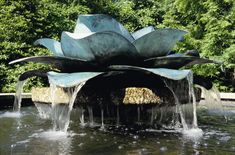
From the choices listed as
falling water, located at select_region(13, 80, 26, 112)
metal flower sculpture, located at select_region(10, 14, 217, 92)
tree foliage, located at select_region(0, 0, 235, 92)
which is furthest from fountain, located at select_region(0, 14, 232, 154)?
tree foliage, located at select_region(0, 0, 235, 92)

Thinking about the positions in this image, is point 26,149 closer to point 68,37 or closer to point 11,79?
point 68,37

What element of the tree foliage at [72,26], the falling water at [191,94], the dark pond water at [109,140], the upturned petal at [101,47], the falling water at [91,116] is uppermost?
the tree foliage at [72,26]

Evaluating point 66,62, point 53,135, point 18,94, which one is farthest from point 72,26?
point 53,135

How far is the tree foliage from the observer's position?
15.4m

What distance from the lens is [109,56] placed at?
22.6 feet

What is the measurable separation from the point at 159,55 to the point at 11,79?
8610 millimetres

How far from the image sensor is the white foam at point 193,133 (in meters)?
6.40

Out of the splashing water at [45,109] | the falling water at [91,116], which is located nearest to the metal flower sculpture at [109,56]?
the falling water at [91,116]

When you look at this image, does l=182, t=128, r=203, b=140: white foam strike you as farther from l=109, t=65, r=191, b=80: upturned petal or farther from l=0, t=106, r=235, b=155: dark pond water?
l=109, t=65, r=191, b=80: upturned petal

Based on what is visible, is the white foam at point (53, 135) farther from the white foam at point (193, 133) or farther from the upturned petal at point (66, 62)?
the white foam at point (193, 133)

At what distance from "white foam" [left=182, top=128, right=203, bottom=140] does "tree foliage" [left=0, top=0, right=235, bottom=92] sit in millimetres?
8529

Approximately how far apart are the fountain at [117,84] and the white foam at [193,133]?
→ 0.6 inches

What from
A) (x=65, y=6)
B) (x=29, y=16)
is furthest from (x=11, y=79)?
(x=65, y=6)

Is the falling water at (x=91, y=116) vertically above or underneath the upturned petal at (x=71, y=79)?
underneath
